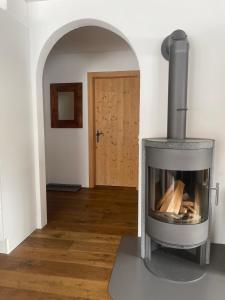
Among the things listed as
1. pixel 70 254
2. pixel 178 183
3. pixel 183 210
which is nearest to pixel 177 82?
pixel 178 183

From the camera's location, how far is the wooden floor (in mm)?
1743

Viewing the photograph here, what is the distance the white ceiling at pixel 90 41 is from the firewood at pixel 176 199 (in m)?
2.13

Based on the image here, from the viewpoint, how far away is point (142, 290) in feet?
5.59

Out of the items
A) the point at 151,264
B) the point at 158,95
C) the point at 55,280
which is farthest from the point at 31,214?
the point at 158,95

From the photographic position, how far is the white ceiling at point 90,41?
3.10 m

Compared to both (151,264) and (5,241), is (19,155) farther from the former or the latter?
(151,264)

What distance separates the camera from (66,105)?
4.23 metres

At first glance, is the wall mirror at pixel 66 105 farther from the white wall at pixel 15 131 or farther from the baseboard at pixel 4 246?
the baseboard at pixel 4 246

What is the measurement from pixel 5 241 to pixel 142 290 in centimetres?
126

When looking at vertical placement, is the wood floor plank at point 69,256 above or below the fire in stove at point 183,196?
below

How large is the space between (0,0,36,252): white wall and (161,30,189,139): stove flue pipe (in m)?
1.37

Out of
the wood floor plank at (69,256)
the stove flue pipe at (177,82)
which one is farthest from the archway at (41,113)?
the stove flue pipe at (177,82)

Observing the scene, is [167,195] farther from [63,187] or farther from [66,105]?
[66,105]

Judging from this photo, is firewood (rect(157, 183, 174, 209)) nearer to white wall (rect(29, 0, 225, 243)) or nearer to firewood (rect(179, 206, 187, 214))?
firewood (rect(179, 206, 187, 214))
